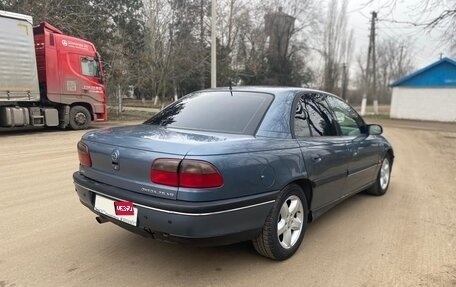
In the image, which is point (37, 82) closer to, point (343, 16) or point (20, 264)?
point (20, 264)

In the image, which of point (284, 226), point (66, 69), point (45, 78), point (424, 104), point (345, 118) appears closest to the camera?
point (284, 226)

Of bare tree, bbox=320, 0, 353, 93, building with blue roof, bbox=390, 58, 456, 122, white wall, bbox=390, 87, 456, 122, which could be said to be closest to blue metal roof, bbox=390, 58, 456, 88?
building with blue roof, bbox=390, 58, 456, 122

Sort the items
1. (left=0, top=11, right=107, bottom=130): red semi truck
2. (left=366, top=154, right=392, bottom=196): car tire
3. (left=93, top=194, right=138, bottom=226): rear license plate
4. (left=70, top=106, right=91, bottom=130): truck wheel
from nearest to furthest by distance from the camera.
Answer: (left=93, top=194, right=138, bottom=226): rear license plate, (left=366, top=154, right=392, bottom=196): car tire, (left=0, top=11, right=107, bottom=130): red semi truck, (left=70, top=106, right=91, bottom=130): truck wheel

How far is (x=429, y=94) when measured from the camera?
90.7 ft

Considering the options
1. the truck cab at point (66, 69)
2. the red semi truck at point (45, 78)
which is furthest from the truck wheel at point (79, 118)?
the truck cab at point (66, 69)

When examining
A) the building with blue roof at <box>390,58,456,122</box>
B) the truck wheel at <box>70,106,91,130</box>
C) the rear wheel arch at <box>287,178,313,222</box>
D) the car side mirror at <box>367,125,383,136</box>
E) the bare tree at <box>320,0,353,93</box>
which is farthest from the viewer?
the bare tree at <box>320,0,353,93</box>

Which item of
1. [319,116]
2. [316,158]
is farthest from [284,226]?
[319,116]

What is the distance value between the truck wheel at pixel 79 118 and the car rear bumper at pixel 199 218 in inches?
498

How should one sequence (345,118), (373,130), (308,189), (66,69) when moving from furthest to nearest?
(66,69) → (373,130) → (345,118) → (308,189)

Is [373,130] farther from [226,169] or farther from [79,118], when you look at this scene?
[79,118]

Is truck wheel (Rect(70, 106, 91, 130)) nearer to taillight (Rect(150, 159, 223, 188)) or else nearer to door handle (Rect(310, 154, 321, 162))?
door handle (Rect(310, 154, 321, 162))

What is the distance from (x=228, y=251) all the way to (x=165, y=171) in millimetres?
1256

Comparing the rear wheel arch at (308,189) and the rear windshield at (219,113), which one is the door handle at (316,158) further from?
the rear windshield at (219,113)

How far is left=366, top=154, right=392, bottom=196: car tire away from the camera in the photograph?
18.9ft
